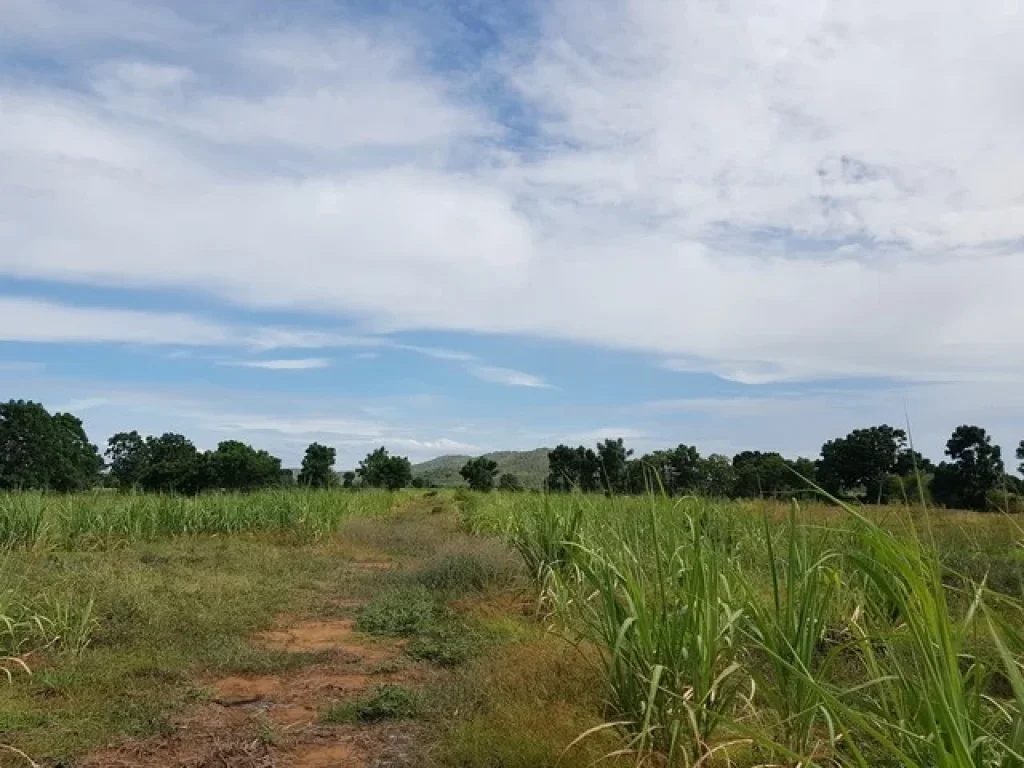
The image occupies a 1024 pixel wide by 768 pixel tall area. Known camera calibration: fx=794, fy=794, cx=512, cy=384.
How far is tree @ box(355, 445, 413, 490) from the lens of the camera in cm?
4516

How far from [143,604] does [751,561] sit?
5706mm

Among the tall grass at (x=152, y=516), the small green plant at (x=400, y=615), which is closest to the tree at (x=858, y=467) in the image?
the small green plant at (x=400, y=615)

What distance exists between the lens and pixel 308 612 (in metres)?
8.79

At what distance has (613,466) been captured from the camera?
6391 mm

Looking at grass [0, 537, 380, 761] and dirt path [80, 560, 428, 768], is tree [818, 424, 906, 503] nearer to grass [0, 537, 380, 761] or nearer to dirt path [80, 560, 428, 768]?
dirt path [80, 560, 428, 768]

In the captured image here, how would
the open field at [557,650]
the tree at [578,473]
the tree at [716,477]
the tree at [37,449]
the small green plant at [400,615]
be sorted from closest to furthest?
the open field at [557,650]
the tree at [716,477]
the tree at [578,473]
the small green plant at [400,615]
the tree at [37,449]

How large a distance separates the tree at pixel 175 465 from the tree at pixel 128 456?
83cm

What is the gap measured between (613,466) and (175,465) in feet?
152

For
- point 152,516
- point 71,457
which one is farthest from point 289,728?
point 71,457

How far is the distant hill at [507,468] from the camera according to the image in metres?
9.00

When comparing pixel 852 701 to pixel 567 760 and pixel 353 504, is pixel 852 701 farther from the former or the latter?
pixel 353 504

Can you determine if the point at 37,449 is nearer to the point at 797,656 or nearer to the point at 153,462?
the point at 153,462

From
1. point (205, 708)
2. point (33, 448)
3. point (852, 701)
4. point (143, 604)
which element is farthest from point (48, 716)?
point (33, 448)

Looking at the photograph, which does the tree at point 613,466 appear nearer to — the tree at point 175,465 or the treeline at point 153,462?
Answer: the treeline at point 153,462
